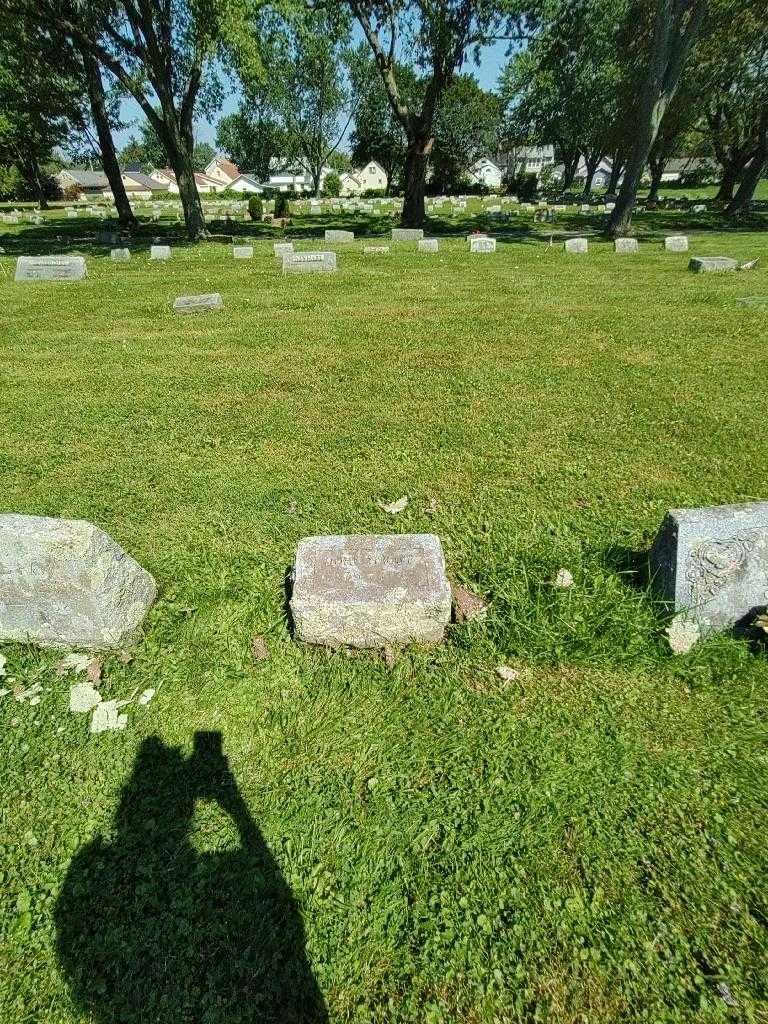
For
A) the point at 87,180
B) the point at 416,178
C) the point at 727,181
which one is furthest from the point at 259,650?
the point at 87,180

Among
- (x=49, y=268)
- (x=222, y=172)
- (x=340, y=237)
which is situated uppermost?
(x=222, y=172)

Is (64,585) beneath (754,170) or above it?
beneath

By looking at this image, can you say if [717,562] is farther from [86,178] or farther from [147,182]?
[147,182]

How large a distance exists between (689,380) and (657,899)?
246 inches

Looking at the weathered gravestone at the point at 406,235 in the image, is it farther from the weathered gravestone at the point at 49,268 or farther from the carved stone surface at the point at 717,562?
the carved stone surface at the point at 717,562

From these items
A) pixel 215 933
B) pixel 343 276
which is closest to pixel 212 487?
pixel 215 933

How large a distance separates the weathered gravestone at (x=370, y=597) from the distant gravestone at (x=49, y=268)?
14.4m

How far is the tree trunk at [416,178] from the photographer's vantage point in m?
22.0

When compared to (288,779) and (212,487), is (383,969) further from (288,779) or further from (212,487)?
(212,487)

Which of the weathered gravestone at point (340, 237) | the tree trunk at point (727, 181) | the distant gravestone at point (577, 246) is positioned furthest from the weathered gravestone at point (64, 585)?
the tree trunk at point (727, 181)

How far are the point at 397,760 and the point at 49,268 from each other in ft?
52.1

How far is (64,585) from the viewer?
2.73 metres

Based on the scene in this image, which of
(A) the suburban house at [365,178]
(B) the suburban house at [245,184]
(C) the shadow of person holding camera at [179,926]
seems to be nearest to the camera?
(C) the shadow of person holding camera at [179,926]

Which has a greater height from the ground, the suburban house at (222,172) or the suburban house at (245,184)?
the suburban house at (222,172)
